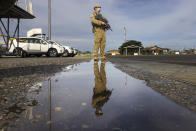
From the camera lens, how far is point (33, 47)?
45.0ft

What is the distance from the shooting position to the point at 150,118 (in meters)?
0.81

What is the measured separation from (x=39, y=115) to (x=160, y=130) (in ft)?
1.96

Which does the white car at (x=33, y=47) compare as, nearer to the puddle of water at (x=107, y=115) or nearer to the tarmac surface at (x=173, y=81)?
the tarmac surface at (x=173, y=81)

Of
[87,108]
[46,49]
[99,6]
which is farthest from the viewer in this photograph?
[46,49]

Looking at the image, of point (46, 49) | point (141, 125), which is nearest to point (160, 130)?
point (141, 125)

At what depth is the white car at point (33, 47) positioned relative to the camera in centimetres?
1311

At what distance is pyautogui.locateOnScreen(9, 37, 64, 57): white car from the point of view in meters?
13.1

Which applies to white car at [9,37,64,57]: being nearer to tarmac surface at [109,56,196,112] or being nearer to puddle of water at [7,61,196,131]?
tarmac surface at [109,56,196,112]

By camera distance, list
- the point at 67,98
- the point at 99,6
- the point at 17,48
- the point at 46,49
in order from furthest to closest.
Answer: the point at 46,49
the point at 17,48
the point at 99,6
the point at 67,98

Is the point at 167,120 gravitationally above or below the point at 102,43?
below

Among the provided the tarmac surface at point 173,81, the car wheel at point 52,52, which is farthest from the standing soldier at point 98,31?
the car wheel at point 52,52

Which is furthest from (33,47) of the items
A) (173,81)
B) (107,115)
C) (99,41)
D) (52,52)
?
(107,115)

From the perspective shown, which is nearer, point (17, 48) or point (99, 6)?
point (99, 6)

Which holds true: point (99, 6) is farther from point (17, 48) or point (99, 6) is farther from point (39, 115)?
point (17, 48)
